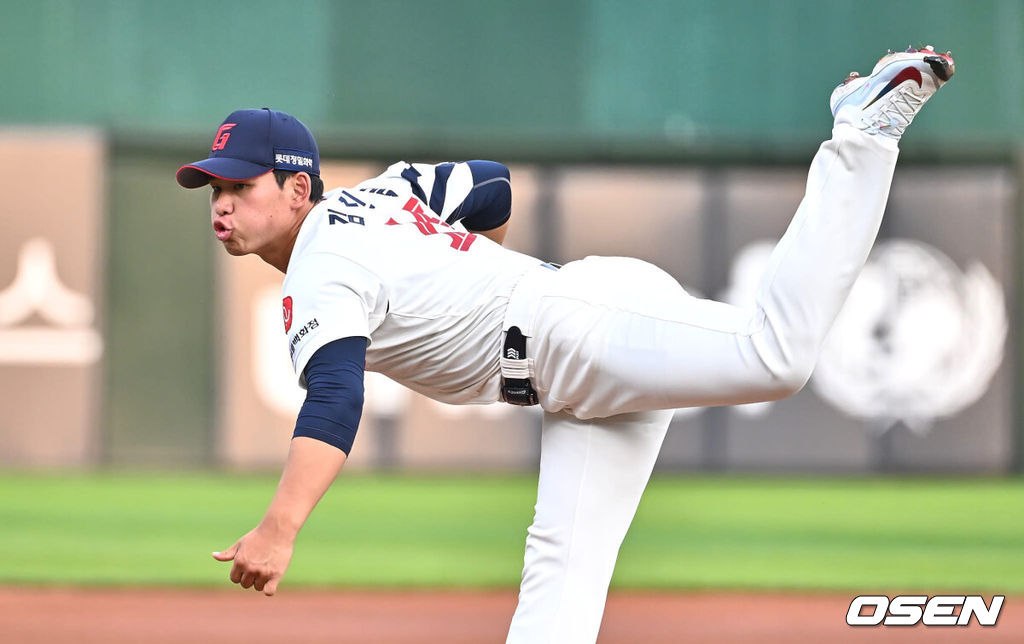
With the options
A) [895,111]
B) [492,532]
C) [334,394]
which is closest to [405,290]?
[334,394]

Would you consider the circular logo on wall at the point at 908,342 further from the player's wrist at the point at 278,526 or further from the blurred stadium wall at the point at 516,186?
the player's wrist at the point at 278,526

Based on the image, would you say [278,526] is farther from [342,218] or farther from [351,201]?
[351,201]

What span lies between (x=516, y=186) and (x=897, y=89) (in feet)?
28.3

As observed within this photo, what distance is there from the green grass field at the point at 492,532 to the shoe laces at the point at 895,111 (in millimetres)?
3841

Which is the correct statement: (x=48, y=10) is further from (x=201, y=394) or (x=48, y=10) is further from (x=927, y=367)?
(x=927, y=367)

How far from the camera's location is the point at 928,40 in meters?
12.3

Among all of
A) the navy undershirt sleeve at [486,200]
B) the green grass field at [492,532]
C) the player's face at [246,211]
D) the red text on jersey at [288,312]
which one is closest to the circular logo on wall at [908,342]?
the green grass field at [492,532]

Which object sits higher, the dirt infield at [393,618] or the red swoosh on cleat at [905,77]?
the red swoosh on cleat at [905,77]

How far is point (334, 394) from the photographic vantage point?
8.36 feet

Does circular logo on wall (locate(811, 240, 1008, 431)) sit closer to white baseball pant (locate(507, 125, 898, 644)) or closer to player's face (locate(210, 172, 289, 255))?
white baseball pant (locate(507, 125, 898, 644))

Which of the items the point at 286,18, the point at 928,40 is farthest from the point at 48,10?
the point at 928,40

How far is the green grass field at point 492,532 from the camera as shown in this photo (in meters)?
6.42

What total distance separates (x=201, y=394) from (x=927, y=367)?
5885 millimetres

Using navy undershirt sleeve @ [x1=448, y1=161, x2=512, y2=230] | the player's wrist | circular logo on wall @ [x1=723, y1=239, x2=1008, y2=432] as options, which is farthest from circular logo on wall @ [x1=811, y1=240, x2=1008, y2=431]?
the player's wrist
